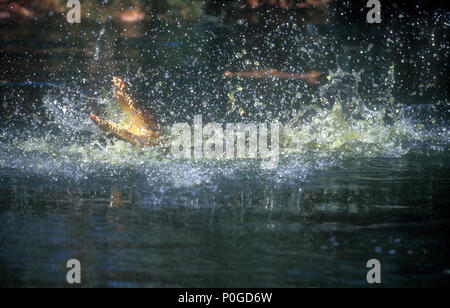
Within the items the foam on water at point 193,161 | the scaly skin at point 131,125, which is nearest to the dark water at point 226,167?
the foam on water at point 193,161

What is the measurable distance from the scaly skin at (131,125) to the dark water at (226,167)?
0.21 m

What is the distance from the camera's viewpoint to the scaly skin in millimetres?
8091

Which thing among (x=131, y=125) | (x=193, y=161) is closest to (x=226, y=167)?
(x=193, y=161)

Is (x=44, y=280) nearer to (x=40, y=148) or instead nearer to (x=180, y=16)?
(x=40, y=148)

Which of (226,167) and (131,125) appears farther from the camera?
(131,125)

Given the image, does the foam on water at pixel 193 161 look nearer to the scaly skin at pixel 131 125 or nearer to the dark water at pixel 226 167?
the dark water at pixel 226 167

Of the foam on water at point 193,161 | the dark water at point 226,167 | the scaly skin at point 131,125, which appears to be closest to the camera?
the dark water at point 226,167

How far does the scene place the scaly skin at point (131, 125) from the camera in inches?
319

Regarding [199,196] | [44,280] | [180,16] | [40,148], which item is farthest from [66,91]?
[44,280]

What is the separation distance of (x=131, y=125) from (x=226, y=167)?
2.06 m

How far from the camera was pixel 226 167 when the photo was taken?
7.41 meters

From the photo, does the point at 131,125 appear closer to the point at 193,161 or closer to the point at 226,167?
the point at 193,161

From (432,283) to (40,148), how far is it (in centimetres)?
634

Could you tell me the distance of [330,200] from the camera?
18.7ft
